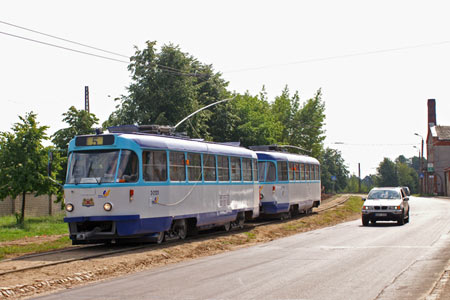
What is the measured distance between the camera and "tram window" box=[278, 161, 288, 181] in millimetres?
29744

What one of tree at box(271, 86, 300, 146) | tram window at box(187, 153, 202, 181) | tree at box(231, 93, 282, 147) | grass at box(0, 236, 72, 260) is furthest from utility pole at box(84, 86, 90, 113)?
tree at box(271, 86, 300, 146)

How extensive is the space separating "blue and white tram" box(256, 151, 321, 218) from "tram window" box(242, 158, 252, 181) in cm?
274

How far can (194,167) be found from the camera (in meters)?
20.5

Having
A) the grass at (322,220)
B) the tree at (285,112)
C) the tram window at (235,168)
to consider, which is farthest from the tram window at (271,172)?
the tree at (285,112)

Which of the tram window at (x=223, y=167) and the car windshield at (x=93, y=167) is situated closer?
the car windshield at (x=93, y=167)

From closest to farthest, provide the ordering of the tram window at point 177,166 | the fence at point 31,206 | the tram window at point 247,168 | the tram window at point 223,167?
the tram window at point 177,166 → the tram window at point 223,167 → the tram window at point 247,168 → the fence at point 31,206

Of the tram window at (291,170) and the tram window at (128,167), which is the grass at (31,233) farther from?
the tram window at (291,170)

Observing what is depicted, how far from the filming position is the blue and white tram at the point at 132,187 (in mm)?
16938

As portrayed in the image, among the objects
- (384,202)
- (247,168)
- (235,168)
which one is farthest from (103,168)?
(384,202)

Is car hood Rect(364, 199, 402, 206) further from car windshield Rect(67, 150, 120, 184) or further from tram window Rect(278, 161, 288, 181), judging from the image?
car windshield Rect(67, 150, 120, 184)

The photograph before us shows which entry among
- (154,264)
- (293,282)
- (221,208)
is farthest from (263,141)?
(293,282)

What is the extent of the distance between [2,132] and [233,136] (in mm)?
22982

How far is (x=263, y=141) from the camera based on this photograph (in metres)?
50.3

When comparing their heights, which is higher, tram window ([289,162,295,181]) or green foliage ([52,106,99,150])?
green foliage ([52,106,99,150])
